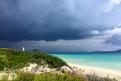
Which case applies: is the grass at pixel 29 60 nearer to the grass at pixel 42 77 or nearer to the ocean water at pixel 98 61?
the grass at pixel 42 77

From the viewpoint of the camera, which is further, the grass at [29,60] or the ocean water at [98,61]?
the ocean water at [98,61]

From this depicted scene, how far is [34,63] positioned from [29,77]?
51.3 ft

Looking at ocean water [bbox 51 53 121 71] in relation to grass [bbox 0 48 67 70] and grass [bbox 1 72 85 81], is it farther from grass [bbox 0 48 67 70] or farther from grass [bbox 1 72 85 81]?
grass [bbox 1 72 85 81]

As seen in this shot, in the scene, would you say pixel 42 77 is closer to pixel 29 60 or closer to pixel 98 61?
pixel 29 60

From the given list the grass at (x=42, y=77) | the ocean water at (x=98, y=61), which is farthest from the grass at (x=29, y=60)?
the ocean water at (x=98, y=61)

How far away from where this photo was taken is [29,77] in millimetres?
16281

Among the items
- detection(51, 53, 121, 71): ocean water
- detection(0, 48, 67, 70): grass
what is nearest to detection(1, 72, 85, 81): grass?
detection(0, 48, 67, 70): grass

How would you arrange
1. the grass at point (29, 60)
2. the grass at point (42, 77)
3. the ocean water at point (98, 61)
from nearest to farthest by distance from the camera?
the grass at point (42, 77) → the grass at point (29, 60) → the ocean water at point (98, 61)

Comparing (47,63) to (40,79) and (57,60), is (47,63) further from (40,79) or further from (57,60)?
(40,79)

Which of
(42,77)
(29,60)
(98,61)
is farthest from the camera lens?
(98,61)

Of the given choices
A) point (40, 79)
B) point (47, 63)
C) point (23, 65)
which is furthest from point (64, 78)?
point (47, 63)

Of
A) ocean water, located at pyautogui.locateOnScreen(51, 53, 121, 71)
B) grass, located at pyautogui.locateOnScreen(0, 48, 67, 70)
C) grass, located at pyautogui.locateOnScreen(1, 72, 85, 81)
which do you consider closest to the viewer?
grass, located at pyautogui.locateOnScreen(1, 72, 85, 81)

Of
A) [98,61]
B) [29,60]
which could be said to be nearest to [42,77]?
[29,60]

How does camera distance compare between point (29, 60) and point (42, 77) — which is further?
point (29, 60)
